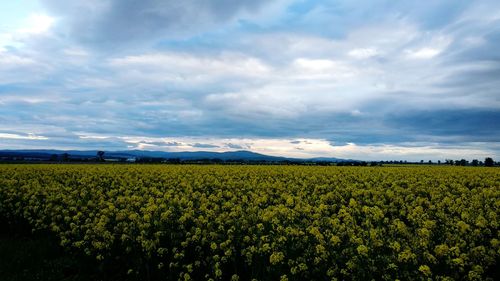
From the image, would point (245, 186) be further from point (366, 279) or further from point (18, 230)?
point (366, 279)

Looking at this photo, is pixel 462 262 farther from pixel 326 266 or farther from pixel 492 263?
pixel 326 266

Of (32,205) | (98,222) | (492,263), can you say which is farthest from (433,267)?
(32,205)

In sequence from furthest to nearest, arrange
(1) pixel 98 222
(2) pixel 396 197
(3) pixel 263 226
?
1. (2) pixel 396 197
2. (1) pixel 98 222
3. (3) pixel 263 226

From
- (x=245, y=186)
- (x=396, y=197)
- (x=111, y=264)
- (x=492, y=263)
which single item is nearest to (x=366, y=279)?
(x=492, y=263)

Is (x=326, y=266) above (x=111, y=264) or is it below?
above

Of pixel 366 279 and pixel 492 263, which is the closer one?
pixel 366 279

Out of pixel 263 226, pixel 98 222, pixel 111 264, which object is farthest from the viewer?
pixel 98 222

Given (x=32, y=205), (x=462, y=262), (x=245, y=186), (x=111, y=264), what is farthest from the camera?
(x=245, y=186)

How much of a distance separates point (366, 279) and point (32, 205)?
16943mm

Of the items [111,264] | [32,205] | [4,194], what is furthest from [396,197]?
[4,194]

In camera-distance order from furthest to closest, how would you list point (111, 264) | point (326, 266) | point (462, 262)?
point (111, 264) → point (326, 266) → point (462, 262)

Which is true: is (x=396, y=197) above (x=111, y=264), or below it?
above

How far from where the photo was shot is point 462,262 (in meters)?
8.21

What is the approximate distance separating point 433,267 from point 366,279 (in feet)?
5.31
